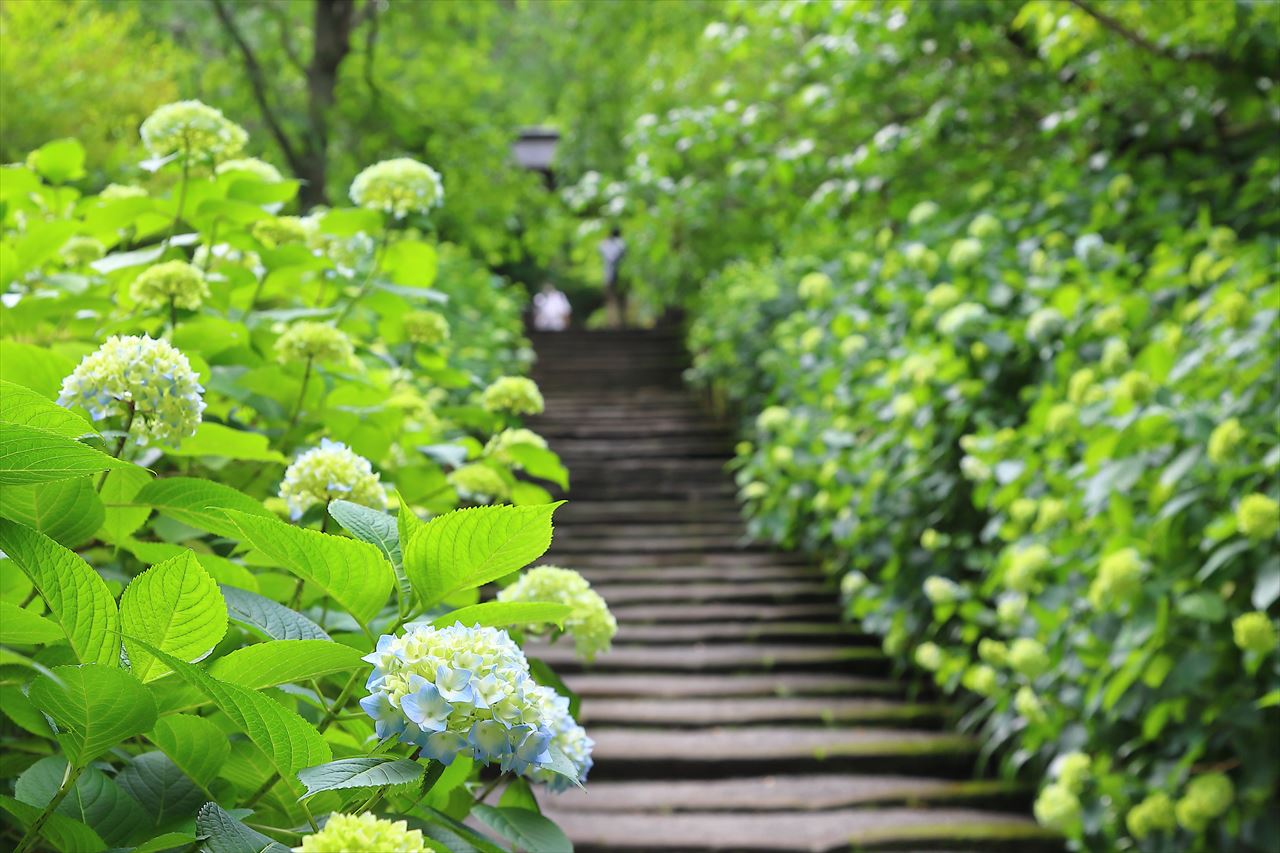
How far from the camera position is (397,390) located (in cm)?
167

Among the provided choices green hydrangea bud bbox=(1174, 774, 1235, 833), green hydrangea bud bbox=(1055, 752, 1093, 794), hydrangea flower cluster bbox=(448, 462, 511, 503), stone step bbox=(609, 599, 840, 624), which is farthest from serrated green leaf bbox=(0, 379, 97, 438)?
stone step bbox=(609, 599, 840, 624)

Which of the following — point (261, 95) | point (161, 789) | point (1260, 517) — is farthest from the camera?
point (261, 95)

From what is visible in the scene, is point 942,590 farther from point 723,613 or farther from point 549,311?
point 549,311

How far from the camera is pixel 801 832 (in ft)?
10.3

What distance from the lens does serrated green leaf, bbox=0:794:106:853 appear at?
583 mm

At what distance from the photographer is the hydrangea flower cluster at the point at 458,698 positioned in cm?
54

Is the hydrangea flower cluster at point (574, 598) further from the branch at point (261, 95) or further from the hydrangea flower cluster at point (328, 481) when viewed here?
the branch at point (261, 95)

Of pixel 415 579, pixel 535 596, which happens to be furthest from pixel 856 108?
pixel 415 579

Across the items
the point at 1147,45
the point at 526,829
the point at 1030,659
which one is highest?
the point at 1147,45

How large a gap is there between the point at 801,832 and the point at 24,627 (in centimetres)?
289

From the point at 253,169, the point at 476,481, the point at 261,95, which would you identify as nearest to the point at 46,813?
the point at 476,481

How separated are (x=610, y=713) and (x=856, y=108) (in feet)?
10.8

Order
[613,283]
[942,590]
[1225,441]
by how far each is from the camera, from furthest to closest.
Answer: [613,283] → [942,590] → [1225,441]

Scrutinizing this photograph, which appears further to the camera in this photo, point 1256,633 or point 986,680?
point 986,680
